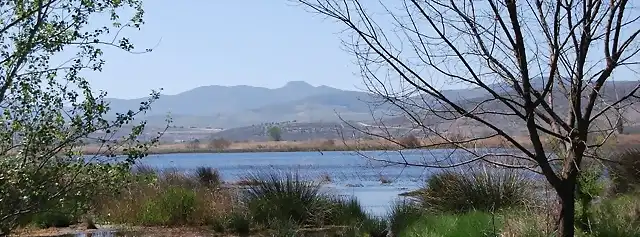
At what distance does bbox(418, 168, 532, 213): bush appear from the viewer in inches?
565

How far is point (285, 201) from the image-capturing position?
16359mm

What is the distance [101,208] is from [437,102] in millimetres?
11782

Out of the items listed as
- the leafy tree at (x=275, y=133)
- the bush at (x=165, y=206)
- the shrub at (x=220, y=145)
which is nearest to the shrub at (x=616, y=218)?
the bush at (x=165, y=206)

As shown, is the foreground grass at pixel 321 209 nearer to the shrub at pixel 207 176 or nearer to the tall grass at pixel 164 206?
the tall grass at pixel 164 206

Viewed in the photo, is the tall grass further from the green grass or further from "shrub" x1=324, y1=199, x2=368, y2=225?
"shrub" x1=324, y1=199, x2=368, y2=225

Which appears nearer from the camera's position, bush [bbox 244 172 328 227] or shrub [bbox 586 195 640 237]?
shrub [bbox 586 195 640 237]

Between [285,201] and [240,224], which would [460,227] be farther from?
[285,201]

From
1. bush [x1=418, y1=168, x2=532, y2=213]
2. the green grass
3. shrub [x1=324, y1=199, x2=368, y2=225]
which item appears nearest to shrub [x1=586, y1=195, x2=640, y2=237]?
the green grass

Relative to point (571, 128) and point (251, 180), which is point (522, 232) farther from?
point (251, 180)

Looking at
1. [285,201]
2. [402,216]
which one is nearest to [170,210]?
[285,201]

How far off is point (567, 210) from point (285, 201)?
9.15m

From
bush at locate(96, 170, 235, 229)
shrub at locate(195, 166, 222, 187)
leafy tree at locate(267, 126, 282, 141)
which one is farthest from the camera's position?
leafy tree at locate(267, 126, 282, 141)

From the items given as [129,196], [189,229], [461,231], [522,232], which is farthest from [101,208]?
[522,232]

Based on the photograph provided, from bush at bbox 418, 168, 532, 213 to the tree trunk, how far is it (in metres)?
6.20
